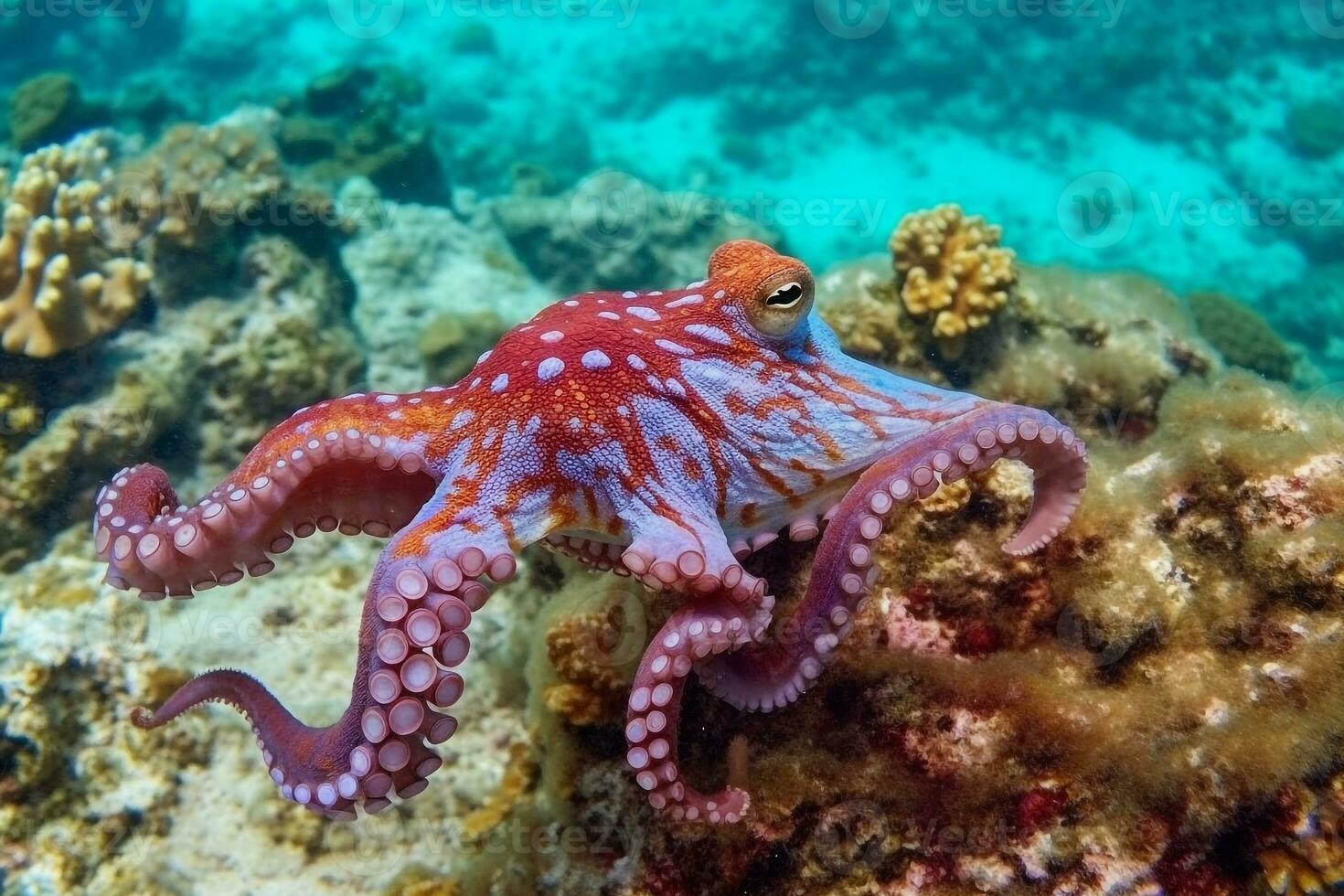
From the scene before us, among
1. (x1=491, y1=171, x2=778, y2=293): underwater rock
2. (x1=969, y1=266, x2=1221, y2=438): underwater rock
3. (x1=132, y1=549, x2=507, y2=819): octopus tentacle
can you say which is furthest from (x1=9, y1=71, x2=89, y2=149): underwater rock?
(x1=132, y1=549, x2=507, y2=819): octopus tentacle

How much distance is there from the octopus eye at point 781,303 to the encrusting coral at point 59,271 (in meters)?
7.10

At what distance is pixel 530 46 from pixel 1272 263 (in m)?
31.0

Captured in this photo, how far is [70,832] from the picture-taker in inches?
221

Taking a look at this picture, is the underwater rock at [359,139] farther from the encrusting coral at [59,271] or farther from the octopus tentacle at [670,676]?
the octopus tentacle at [670,676]

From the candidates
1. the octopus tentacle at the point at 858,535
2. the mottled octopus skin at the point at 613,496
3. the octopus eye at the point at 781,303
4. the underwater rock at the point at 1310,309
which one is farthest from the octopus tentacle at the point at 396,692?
the underwater rock at the point at 1310,309

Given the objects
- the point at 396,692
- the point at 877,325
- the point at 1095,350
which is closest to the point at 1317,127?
the point at 1095,350

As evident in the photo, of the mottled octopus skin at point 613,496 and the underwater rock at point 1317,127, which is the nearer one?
the mottled octopus skin at point 613,496

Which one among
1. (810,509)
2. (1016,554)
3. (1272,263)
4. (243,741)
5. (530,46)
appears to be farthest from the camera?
(530,46)

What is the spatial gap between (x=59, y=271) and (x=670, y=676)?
7501 millimetres

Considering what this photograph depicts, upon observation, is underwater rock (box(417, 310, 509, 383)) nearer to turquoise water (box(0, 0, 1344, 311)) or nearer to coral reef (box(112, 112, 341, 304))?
coral reef (box(112, 112, 341, 304))

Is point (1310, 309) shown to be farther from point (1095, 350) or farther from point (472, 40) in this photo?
point (472, 40)

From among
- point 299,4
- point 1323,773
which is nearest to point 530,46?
point 299,4

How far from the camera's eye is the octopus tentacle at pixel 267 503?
3.13 m

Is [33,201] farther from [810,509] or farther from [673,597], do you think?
[810,509]
